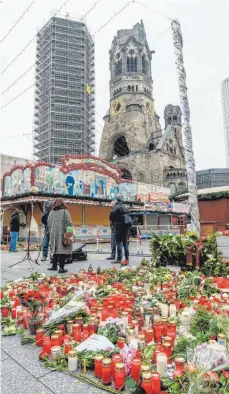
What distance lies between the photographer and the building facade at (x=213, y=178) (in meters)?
50.6

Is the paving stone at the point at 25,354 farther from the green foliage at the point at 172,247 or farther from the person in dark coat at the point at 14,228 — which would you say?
the person in dark coat at the point at 14,228

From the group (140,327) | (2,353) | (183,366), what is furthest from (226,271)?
(2,353)

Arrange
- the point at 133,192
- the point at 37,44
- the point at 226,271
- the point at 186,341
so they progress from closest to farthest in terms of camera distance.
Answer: the point at 186,341
the point at 226,271
the point at 133,192
the point at 37,44

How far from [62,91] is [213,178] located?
34371mm

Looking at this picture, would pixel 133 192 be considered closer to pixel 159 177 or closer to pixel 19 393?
pixel 159 177

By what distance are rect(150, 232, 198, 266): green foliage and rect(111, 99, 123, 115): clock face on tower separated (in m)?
49.5

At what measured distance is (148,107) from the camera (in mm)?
54094

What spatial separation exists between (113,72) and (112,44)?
7.29 meters

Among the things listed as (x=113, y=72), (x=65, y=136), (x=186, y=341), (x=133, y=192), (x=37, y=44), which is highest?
(x=37, y=44)

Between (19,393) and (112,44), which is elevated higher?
(112,44)

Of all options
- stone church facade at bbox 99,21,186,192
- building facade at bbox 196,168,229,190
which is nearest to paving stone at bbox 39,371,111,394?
stone church facade at bbox 99,21,186,192

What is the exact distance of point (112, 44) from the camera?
198ft

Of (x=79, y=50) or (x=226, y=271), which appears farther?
(x=79, y=50)

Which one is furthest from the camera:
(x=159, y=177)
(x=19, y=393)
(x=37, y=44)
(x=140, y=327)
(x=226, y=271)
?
(x=37, y=44)
